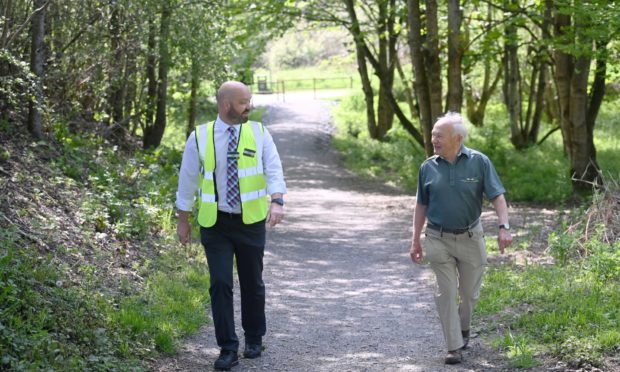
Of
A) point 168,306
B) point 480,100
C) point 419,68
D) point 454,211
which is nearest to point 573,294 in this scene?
point 454,211

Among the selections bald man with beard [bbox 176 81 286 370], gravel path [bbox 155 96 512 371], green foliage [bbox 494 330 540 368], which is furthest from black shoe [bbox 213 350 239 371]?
green foliage [bbox 494 330 540 368]

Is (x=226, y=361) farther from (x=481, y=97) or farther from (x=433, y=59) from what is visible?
(x=481, y=97)

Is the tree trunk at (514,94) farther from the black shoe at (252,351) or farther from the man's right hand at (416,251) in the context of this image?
the black shoe at (252,351)

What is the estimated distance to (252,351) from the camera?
7.09 m

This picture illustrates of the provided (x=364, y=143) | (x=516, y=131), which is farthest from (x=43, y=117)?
(x=364, y=143)

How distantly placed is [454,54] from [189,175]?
970 centimetres

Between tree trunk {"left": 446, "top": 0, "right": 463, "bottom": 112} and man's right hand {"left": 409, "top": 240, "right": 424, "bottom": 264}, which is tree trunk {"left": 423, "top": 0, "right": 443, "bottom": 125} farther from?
man's right hand {"left": 409, "top": 240, "right": 424, "bottom": 264}

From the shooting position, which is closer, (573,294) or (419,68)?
(573,294)

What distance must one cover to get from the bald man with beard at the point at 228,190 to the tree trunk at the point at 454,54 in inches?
358

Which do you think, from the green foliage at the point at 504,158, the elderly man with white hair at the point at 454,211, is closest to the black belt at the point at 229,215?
the elderly man with white hair at the point at 454,211

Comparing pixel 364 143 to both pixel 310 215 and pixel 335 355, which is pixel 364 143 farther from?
pixel 335 355

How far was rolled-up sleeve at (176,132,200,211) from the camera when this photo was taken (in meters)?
6.64

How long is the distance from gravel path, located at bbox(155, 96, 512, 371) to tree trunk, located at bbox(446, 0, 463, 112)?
249 cm

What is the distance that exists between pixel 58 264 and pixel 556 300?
4729 millimetres
